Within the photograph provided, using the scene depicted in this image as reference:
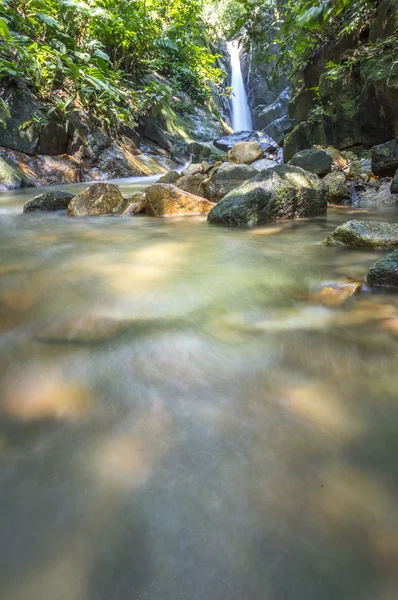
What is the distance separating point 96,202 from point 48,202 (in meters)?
0.82

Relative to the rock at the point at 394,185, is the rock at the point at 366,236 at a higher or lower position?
lower

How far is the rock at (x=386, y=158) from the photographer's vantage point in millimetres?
5675

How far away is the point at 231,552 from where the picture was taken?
0.73 meters

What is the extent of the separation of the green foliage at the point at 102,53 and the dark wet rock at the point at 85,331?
268 inches

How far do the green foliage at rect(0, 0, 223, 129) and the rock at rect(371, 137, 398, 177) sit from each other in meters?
6.29

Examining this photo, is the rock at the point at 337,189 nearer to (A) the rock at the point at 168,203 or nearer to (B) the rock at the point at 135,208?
(A) the rock at the point at 168,203

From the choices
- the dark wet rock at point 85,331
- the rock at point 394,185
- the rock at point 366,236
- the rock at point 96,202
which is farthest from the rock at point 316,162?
the dark wet rock at point 85,331

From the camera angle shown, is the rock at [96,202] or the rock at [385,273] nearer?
the rock at [385,273]

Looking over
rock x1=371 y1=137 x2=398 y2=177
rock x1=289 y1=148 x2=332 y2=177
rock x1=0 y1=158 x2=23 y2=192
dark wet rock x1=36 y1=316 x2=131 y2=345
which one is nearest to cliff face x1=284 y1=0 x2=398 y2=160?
rock x1=371 y1=137 x2=398 y2=177

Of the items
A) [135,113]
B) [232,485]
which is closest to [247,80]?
[135,113]

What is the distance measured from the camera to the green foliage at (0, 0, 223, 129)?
29.7ft

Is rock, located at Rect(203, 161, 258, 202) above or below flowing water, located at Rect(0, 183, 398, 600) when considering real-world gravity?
above

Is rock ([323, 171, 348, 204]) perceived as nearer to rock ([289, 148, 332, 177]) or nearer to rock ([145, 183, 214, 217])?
rock ([289, 148, 332, 177])

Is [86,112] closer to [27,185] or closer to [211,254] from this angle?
[27,185]
